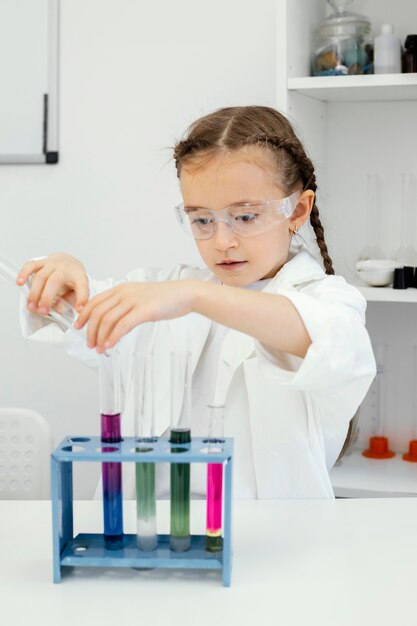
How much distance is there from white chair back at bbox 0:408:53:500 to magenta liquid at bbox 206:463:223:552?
677mm

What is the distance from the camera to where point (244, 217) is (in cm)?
132

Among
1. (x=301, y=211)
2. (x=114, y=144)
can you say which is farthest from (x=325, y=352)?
(x=114, y=144)

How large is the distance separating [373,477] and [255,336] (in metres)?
1.11

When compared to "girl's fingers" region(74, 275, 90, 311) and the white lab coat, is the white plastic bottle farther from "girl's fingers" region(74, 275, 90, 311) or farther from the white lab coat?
"girl's fingers" region(74, 275, 90, 311)

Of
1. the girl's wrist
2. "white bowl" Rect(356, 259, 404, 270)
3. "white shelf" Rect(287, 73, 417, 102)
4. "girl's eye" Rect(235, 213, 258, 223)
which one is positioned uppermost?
"white shelf" Rect(287, 73, 417, 102)

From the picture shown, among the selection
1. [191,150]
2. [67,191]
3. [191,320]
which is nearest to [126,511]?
[191,320]

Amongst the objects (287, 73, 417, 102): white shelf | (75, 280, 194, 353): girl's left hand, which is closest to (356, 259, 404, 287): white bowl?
(287, 73, 417, 102): white shelf

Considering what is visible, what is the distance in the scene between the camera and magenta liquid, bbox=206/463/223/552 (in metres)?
0.96

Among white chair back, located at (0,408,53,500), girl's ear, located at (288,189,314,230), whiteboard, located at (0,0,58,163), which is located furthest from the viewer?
whiteboard, located at (0,0,58,163)

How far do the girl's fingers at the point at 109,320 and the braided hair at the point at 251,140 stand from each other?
1.66ft

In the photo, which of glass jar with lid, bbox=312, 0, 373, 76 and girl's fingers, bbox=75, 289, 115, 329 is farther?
glass jar with lid, bbox=312, 0, 373, 76

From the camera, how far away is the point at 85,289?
1.11m

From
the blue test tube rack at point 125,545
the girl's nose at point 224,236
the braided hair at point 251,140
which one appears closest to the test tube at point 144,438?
the blue test tube rack at point 125,545

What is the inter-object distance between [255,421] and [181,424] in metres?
0.43
